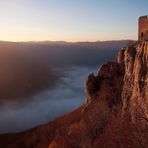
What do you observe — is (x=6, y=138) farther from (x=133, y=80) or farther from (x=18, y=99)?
(x=18, y=99)

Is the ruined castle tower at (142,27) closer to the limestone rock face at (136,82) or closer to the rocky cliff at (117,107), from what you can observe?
the rocky cliff at (117,107)

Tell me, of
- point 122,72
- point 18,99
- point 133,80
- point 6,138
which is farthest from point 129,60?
point 18,99

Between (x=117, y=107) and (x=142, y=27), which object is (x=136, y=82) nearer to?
(x=117, y=107)

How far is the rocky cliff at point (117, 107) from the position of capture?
29203 mm

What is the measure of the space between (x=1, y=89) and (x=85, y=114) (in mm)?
130605

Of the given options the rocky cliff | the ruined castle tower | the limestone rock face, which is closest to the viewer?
the rocky cliff

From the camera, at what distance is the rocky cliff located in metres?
29.2

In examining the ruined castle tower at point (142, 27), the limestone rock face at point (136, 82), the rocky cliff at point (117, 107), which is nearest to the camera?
the rocky cliff at point (117, 107)

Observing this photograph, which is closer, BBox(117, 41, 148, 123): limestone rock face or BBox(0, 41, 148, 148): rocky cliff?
BBox(0, 41, 148, 148): rocky cliff

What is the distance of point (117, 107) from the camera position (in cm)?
4041

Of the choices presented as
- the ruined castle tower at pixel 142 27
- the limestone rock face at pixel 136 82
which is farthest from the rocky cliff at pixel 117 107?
the ruined castle tower at pixel 142 27

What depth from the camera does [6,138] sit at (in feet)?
251

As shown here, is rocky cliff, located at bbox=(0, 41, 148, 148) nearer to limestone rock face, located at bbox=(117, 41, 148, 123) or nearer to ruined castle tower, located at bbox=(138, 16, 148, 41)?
limestone rock face, located at bbox=(117, 41, 148, 123)

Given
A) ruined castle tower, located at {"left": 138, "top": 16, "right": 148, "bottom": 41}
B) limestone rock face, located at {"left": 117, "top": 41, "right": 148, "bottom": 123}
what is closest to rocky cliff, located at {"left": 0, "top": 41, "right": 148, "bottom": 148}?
limestone rock face, located at {"left": 117, "top": 41, "right": 148, "bottom": 123}
